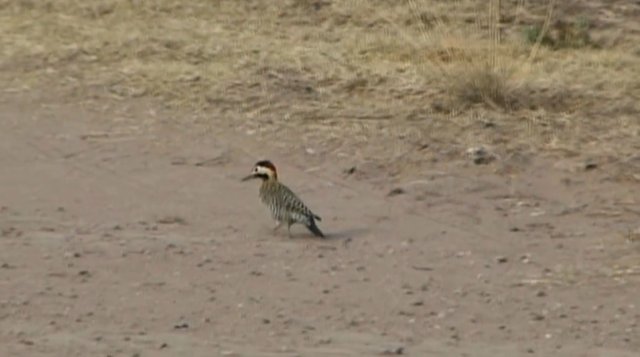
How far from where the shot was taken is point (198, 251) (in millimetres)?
10875

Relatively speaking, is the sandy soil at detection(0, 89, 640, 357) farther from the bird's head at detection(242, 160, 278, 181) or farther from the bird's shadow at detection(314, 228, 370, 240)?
the bird's head at detection(242, 160, 278, 181)

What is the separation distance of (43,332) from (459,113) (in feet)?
17.3

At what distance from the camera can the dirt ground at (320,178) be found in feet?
31.1

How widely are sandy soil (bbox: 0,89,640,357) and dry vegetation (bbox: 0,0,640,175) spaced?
20.4 inches

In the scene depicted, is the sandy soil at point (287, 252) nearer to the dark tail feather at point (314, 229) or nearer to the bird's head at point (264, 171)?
the dark tail feather at point (314, 229)

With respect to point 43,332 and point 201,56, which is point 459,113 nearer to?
point 201,56

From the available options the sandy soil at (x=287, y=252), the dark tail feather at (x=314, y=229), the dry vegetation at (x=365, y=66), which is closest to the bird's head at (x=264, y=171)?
the sandy soil at (x=287, y=252)

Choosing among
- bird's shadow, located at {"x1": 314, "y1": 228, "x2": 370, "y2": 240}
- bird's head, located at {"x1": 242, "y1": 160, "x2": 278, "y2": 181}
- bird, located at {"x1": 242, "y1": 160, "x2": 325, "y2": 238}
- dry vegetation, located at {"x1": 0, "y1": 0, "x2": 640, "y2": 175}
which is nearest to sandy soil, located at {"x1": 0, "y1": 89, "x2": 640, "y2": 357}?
bird's shadow, located at {"x1": 314, "y1": 228, "x2": 370, "y2": 240}

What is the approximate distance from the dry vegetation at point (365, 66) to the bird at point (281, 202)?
1.44 meters

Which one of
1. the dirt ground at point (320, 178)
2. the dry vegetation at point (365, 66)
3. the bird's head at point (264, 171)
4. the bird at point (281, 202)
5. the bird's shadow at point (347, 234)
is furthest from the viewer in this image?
the dry vegetation at point (365, 66)

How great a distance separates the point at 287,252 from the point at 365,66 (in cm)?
464

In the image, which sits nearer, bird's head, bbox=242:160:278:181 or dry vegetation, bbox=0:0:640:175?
bird's head, bbox=242:160:278:181

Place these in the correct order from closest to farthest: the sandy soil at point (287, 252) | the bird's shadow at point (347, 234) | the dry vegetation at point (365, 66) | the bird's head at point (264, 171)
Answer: the sandy soil at point (287, 252) → the bird's shadow at point (347, 234) → the bird's head at point (264, 171) → the dry vegetation at point (365, 66)

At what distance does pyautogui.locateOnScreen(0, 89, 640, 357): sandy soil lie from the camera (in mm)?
9211
